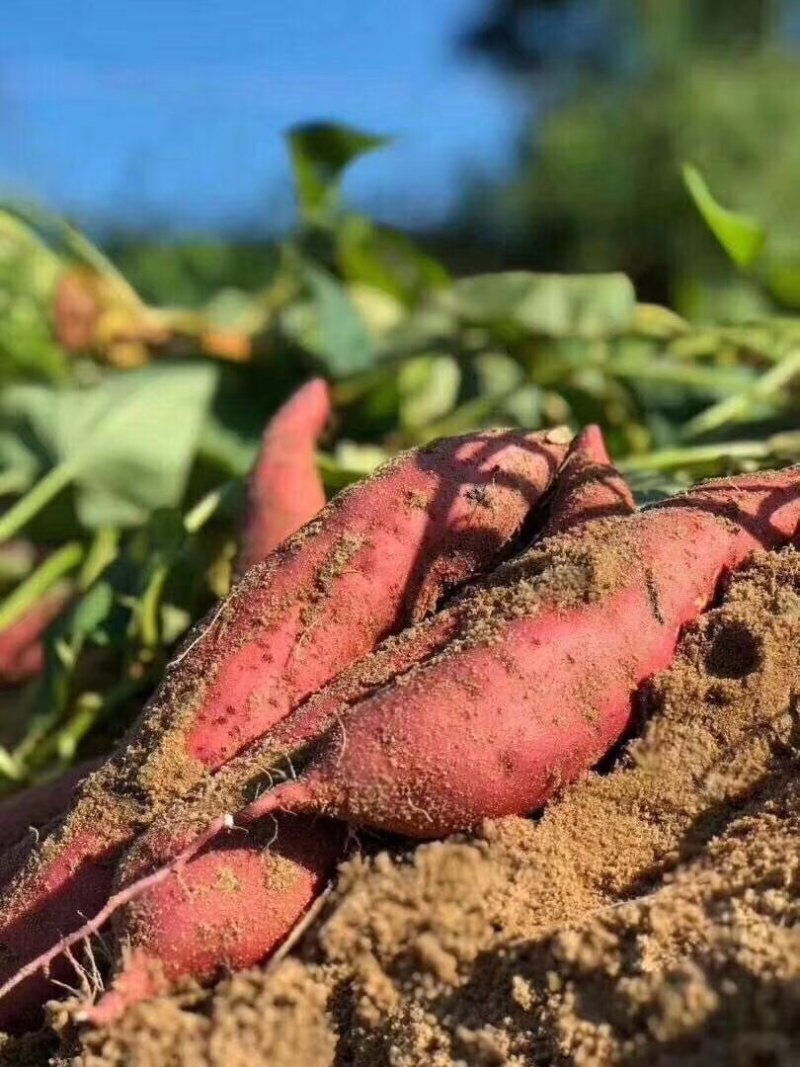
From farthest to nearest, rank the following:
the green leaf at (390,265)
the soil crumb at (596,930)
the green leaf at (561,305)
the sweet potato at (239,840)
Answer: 1. the green leaf at (390,265)
2. the green leaf at (561,305)
3. the sweet potato at (239,840)
4. the soil crumb at (596,930)

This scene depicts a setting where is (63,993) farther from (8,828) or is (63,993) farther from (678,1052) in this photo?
(678,1052)

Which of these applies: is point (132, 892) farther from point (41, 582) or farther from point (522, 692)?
point (41, 582)

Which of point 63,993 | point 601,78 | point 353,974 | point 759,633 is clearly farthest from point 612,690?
point 601,78

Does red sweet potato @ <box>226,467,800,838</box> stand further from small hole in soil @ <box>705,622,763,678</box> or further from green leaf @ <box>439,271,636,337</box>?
green leaf @ <box>439,271,636,337</box>

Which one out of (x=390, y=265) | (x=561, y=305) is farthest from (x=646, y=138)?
(x=561, y=305)

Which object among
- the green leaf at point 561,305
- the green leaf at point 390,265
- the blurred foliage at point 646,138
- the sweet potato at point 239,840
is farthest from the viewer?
the blurred foliage at point 646,138

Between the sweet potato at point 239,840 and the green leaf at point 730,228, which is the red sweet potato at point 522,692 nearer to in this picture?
the sweet potato at point 239,840

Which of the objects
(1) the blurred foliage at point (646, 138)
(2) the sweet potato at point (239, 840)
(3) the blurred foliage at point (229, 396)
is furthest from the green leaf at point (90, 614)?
(1) the blurred foliage at point (646, 138)
